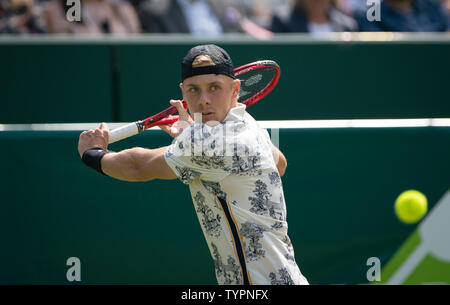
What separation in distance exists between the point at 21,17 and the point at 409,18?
4.60 metres

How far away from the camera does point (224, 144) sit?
115 inches

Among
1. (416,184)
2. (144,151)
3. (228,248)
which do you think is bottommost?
(228,248)

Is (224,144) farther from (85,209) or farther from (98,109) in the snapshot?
(98,109)

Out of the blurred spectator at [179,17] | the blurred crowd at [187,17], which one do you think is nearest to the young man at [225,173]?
the blurred crowd at [187,17]

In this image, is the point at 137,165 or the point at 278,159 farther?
the point at 278,159

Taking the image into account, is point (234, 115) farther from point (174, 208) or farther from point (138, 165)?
point (174, 208)

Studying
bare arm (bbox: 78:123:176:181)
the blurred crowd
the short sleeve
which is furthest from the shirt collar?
the blurred crowd

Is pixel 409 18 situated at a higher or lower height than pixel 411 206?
higher

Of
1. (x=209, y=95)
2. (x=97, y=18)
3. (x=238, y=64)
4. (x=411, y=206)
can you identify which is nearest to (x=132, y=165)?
(x=209, y=95)

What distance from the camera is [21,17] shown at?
7.82m

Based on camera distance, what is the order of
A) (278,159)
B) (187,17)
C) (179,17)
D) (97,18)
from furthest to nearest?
(187,17)
(179,17)
(97,18)
(278,159)

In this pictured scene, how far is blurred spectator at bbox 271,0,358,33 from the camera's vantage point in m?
7.36
